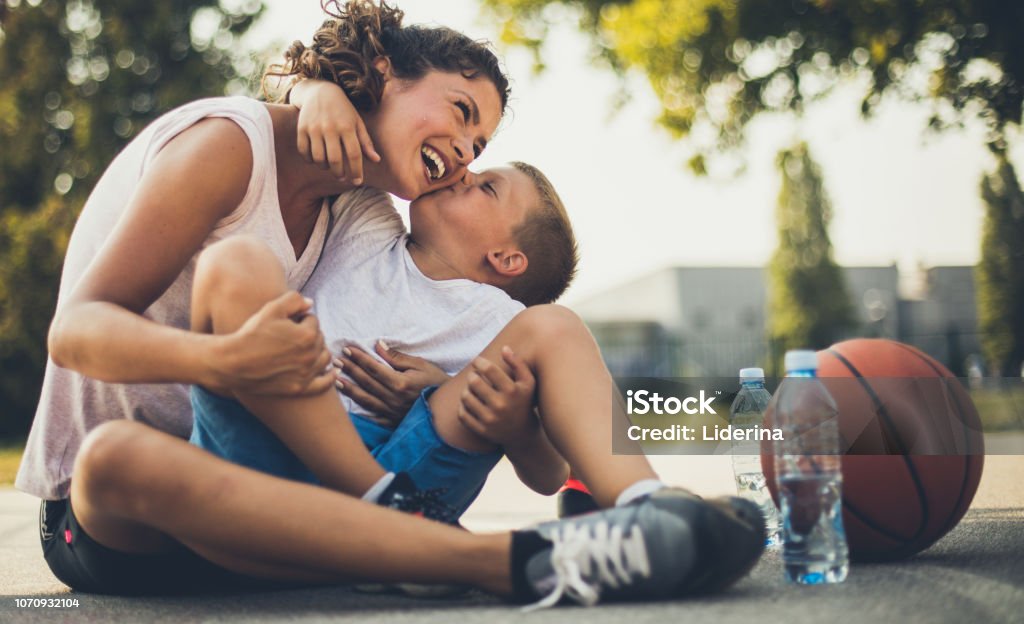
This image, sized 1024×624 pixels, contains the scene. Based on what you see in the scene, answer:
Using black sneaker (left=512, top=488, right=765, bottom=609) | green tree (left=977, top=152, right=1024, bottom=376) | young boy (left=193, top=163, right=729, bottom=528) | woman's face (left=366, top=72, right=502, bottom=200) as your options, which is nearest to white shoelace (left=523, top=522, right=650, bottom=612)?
black sneaker (left=512, top=488, right=765, bottom=609)

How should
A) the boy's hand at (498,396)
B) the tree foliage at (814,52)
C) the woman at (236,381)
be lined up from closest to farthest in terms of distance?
1. the woman at (236,381)
2. the boy's hand at (498,396)
3. the tree foliage at (814,52)

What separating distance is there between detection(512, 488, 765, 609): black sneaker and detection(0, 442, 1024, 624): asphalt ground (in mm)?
37

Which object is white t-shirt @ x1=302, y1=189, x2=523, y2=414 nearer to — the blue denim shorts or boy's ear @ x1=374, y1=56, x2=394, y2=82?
the blue denim shorts

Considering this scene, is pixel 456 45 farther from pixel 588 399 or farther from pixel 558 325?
pixel 588 399

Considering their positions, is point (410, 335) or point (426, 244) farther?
point (426, 244)

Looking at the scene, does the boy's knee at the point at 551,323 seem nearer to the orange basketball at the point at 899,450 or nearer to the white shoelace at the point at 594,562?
the white shoelace at the point at 594,562

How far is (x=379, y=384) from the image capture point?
239cm

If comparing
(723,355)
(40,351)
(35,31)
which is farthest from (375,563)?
(723,355)

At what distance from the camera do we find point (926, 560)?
7.89 feet

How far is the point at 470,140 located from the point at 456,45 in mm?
307

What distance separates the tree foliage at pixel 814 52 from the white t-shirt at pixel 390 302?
878 cm

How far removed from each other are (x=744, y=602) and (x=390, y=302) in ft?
4.05

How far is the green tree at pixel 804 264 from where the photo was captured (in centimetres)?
3362

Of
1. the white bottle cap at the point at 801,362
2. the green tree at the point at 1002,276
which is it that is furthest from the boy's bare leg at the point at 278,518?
the green tree at the point at 1002,276
